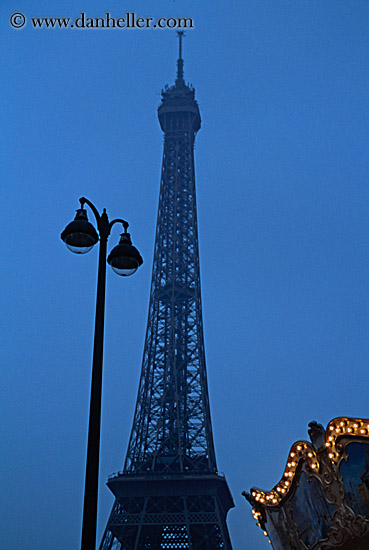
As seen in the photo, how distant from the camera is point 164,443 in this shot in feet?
143

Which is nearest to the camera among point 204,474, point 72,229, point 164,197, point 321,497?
point 72,229

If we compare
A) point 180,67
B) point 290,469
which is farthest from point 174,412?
point 180,67

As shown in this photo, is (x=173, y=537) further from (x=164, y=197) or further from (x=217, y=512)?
(x=164, y=197)

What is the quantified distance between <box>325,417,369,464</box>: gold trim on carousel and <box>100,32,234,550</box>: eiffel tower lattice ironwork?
97.9 ft

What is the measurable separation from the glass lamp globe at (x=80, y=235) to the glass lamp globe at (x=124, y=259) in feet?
1.08

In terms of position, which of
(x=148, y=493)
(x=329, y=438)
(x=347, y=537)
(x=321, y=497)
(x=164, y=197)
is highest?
(x=164, y=197)

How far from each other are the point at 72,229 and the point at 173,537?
117 ft

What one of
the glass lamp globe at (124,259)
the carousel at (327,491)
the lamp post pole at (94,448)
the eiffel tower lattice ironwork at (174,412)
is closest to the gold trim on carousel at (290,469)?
the carousel at (327,491)

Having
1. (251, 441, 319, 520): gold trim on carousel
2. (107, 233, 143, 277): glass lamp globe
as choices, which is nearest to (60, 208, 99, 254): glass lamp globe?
(107, 233, 143, 277): glass lamp globe

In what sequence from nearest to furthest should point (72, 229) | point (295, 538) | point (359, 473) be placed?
point (72, 229), point (359, 473), point (295, 538)

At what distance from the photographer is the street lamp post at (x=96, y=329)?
5.46 m

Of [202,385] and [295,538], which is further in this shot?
[202,385]

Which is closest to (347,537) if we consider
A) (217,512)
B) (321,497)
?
(321,497)

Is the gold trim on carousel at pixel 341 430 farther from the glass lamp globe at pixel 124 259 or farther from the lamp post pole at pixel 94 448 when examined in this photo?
the lamp post pole at pixel 94 448
